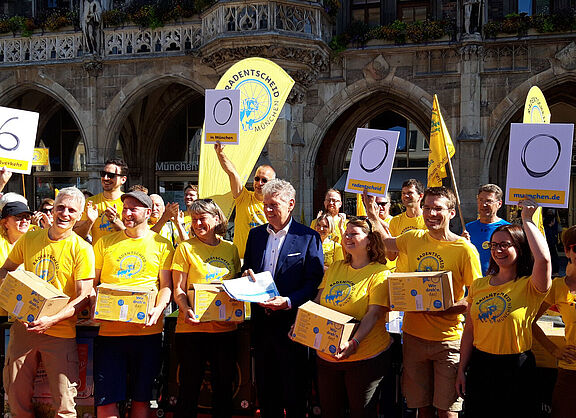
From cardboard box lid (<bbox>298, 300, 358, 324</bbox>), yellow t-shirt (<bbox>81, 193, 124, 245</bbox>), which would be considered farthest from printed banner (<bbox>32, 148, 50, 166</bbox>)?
cardboard box lid (<bbox>298, 300, 358, 324</bbox>)

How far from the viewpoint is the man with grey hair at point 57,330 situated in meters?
3.55

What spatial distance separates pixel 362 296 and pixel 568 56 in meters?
11.0

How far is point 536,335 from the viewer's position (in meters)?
3.23

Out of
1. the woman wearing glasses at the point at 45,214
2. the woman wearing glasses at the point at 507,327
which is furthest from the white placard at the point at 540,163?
the woman wearing glasses at the point at 45,214

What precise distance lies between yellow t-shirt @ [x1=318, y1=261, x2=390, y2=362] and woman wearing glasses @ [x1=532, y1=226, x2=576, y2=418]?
913mm

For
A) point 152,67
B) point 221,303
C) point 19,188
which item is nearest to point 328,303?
point 221,303

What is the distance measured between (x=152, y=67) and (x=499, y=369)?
479 inches

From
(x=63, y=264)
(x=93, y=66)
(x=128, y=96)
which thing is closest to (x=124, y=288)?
(x=63, y=264)

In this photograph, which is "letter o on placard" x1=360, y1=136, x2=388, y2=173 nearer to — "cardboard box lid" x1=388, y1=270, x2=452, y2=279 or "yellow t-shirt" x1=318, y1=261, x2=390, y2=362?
"yellow t-shirt" x1=318, y1=261, x2=390, y2=362

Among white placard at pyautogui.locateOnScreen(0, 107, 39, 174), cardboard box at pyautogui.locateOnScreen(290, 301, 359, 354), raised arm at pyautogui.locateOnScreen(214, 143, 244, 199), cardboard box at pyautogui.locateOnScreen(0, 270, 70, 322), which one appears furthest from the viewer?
white placard at pyautogui.locateOnScreen(0, 107, 39, 174)

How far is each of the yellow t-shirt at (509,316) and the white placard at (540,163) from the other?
61 cm

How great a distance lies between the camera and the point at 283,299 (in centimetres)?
349

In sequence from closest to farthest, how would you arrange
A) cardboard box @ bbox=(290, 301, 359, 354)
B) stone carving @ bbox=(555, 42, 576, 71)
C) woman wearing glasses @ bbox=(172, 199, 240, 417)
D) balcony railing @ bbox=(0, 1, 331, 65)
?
cardboard box @ bbox=(290, 301, 359, 354) → woman wearing glasses @ bbox=(172, 199, 240, 417) → balcony railing @ bbox=(0, 1, 331, 65) → stone carving @ bbox=(555, 42, 576, 71)

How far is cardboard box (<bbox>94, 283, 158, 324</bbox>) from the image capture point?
11.3ft
